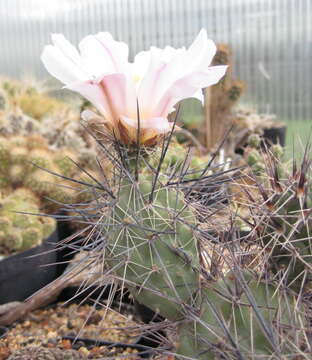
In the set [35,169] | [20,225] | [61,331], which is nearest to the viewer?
[61,331]

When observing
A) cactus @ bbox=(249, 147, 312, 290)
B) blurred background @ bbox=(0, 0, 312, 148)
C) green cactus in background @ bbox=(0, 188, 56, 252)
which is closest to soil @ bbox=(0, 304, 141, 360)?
green cactus in background @ bbox=(0, 188, 56, 252)

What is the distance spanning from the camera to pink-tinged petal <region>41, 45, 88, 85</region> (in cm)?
62

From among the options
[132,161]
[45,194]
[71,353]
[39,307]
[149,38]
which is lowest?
[39,307]

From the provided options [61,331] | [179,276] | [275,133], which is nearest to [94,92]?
[179,276]

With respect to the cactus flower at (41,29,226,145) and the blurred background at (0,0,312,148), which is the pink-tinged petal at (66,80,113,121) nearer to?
the cactus flower at (41,29,226,145)

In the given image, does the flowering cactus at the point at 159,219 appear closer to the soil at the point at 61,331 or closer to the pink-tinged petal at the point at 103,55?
the pink-tinged petal at the point at 103,55

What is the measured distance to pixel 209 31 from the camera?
191 inches

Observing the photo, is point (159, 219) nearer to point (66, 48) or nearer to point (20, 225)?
point (66, 48)

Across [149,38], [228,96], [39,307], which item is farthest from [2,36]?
[39,307]

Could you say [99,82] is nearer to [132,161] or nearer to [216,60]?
[132,161]

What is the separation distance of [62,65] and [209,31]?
442cm

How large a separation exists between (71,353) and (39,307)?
52 centimetres

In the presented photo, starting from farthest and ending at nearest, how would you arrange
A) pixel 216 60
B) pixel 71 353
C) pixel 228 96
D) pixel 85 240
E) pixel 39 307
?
pixel 228 96 → pixel 216 60 → pixel 39 307 → pixel 71 353 → pixel 85 240

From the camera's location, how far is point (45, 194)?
1.64 metres
